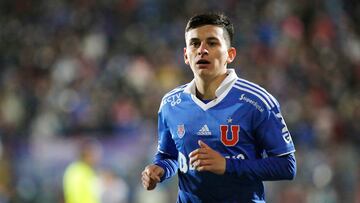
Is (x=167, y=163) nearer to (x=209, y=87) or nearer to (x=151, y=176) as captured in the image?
(x=151, y=176)

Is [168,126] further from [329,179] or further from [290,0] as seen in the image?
[290,0]

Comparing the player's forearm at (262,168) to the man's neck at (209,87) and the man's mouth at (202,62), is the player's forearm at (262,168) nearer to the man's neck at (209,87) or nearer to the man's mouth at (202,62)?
the man's neck at (209,87)

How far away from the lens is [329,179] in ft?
36.0

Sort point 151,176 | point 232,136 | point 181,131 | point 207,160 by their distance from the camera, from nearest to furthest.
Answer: point 207,160, point 232,136, point 151,176, point 181,131

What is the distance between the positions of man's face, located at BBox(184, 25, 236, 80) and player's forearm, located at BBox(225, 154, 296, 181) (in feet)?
2.01

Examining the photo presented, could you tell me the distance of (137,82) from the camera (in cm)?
1409

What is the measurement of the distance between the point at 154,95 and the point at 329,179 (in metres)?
3.56

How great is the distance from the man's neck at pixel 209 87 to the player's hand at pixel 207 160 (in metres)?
0.51

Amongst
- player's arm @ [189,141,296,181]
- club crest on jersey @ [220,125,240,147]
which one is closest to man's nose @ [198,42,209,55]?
club crest on jersey @ [220,125,240,147]

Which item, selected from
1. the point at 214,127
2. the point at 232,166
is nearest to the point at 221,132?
the point at 214,127

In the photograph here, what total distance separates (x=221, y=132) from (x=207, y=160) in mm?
323

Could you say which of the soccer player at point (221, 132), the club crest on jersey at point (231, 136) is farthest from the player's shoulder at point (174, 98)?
the club crest on jersey at point (231, 136)

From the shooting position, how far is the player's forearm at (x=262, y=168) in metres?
4.73

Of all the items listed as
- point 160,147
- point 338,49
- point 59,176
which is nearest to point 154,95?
point 59,176
